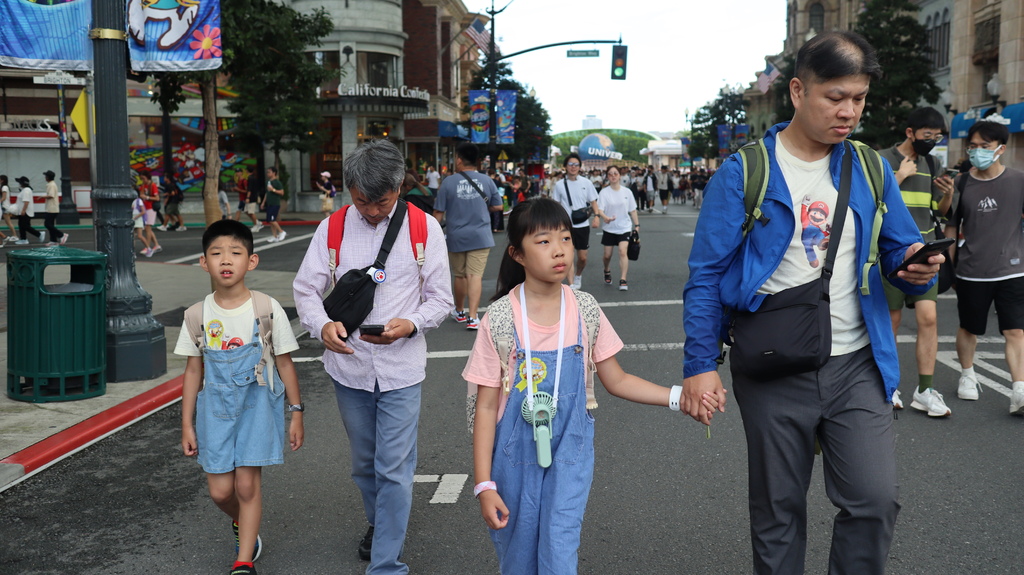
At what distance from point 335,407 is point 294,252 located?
1369 centimetres

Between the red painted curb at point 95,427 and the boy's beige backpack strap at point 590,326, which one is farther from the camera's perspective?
the red painted curb at point 95,427

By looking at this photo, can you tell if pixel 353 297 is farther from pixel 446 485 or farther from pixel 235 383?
pixel 446 485

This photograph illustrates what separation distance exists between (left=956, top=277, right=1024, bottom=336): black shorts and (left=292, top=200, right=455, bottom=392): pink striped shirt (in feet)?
13.6

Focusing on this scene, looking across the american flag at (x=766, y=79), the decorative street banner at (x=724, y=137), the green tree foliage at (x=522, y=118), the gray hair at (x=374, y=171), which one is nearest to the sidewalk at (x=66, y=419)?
the gray hair at (x=374, y=171)

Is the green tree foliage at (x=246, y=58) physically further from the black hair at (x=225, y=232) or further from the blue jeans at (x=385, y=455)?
the blue jeans at (x=385, y=455)

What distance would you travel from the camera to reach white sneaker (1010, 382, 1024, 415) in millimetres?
6086

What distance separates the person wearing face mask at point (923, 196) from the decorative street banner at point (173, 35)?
5488 mm

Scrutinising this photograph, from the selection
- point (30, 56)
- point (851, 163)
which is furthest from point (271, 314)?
point (30, 56)

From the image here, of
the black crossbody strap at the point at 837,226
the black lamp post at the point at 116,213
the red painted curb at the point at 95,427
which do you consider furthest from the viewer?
the black lamp post at the point at 116,213

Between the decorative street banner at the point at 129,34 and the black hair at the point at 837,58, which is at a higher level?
the decorative street banner at the point at 129,34

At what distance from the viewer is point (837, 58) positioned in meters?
2.82

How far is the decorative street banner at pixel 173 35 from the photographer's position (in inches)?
314

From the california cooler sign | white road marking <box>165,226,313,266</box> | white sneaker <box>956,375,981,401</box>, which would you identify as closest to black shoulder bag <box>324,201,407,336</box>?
white sneaker <box>956,375,981,401</box>

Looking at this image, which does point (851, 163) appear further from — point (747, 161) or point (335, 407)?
point (335, 407)
